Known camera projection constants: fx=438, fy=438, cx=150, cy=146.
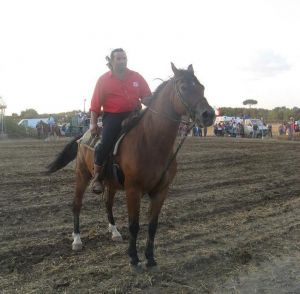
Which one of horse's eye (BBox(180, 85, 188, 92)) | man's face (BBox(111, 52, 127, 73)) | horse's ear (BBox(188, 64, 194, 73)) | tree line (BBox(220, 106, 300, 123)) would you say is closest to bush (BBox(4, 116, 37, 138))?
man's face (BBox(111, 52, 127, 73))

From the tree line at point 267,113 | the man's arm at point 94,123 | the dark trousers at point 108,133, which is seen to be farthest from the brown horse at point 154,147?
the tree line at point 267,113

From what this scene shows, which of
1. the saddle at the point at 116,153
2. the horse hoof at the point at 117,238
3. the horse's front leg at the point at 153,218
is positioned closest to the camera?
the horse's front leg at the point at 153,218

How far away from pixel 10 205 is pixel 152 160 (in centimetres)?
470

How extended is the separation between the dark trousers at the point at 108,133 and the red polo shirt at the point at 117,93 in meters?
0.10

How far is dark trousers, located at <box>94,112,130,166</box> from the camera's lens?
6.32 m

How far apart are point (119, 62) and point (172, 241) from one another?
2.95 m

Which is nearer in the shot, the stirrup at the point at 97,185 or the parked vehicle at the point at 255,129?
the stirrup at the point at 97,185

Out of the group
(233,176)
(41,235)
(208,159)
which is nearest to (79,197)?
(41,235)

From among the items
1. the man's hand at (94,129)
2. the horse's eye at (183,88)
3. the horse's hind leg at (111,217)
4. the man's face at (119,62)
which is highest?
the man's face at (119,62)

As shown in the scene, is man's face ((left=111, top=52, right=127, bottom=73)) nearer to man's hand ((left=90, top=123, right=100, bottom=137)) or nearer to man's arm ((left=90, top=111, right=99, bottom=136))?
man's arm ((left=90, top=111, right=99, bottom=136))

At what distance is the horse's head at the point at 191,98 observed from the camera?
17.2 feet

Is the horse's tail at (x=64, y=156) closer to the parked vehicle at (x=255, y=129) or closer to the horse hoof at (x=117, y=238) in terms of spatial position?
the horse hoof at (x=117, y=238)

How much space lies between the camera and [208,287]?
5.28 meters

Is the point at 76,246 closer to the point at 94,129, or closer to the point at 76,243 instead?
the point at 76,243
